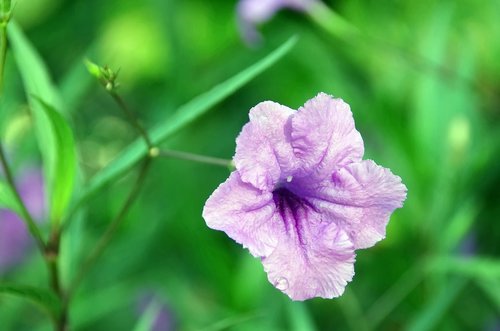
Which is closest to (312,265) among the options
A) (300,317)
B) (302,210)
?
(302,210)

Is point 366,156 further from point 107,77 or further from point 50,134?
point 107,77

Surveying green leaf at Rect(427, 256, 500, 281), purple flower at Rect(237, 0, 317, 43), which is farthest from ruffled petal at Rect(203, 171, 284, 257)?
purple flower at Rect(237, 0, 317, 43)

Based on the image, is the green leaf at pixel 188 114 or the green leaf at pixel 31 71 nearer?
the green leaf at pixel 188 114

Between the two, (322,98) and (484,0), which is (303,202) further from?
(484,0)

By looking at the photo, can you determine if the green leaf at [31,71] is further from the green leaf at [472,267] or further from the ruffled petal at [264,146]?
the green leaf at [472,267]

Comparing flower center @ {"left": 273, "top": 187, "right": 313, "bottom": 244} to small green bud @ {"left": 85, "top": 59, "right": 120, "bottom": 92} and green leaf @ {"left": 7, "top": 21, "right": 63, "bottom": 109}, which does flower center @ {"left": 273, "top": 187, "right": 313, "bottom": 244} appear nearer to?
small green bud @ {"left": 85, "top": 59, "right": 120, "bottom": 92}

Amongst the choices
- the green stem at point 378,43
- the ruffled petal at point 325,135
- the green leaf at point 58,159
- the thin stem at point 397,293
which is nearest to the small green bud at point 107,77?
the green leaf at point 58,159

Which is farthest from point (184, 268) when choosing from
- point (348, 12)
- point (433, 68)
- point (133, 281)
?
point (348, 12)
